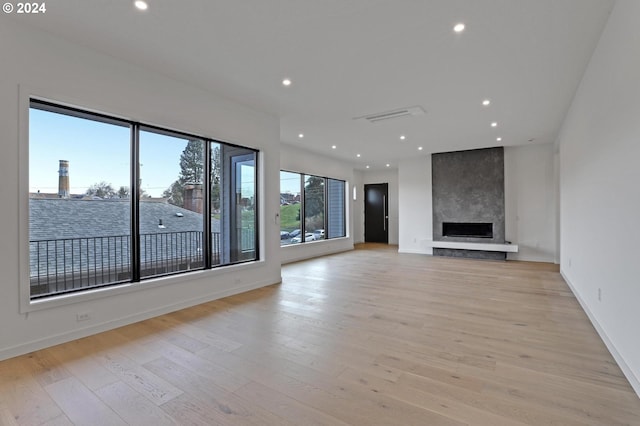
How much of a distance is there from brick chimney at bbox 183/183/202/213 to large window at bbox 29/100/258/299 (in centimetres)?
1

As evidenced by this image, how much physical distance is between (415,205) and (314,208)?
306cm

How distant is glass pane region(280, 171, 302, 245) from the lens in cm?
770

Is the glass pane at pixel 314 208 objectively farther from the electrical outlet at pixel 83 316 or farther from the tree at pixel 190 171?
the electrical outlet at pixel 83 316

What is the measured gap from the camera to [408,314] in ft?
11.9

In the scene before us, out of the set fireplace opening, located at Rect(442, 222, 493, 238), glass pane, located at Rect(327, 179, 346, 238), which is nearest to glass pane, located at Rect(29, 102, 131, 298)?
glass pane, located at Rect(327, 179, 346, 238)

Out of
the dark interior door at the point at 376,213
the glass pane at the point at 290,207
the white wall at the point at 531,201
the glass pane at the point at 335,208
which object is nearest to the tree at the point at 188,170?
the glass pane at the point at 290,207

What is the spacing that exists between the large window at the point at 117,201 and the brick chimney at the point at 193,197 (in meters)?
0.01

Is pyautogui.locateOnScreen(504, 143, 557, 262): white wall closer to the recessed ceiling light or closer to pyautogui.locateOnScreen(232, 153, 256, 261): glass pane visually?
pyautogui.locateOnScreen(232, 153, 256, 261): glass pane

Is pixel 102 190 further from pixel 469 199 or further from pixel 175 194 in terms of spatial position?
pixel 469 199

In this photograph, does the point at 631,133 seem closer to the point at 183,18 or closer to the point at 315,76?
the point at 315,76

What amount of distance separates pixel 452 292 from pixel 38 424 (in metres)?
4.64

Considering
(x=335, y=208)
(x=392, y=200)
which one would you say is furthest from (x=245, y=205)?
(x=392, y=200)

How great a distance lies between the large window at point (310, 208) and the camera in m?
7.77

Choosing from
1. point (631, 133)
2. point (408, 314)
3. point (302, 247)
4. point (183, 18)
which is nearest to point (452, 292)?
point (408, 314)
